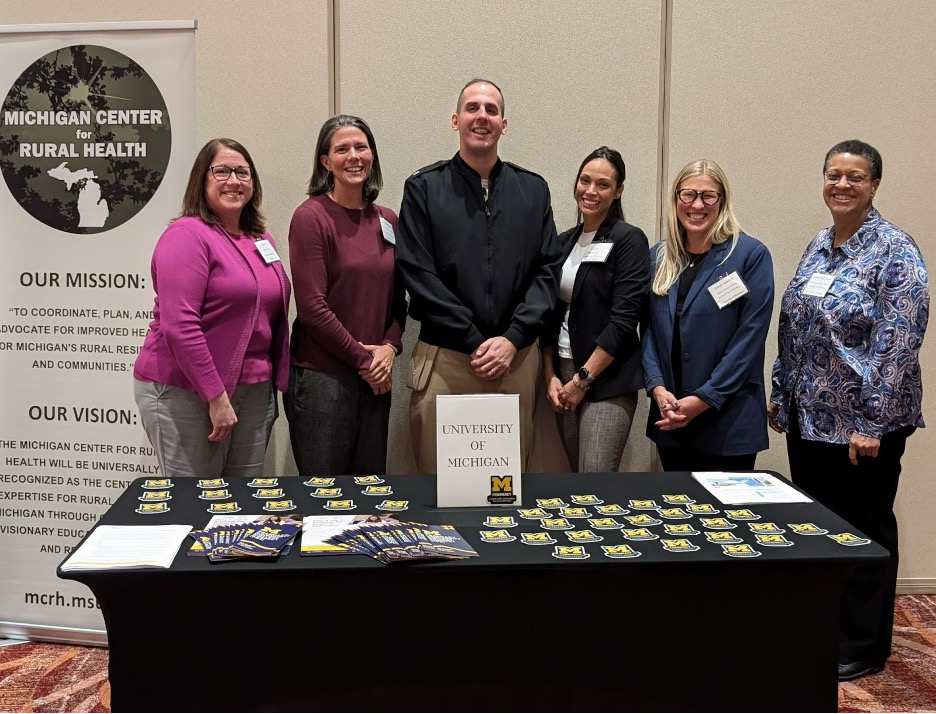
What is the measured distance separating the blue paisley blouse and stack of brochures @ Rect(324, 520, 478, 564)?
140 centimetres

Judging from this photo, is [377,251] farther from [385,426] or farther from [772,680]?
[772,680]

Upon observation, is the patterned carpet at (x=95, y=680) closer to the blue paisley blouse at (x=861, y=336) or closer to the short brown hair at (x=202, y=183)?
the blue paisley blouse at (x=861, y=336)

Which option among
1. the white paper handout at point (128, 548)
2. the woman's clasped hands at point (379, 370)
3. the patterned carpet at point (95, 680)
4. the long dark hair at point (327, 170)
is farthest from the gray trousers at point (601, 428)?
the white paper handout at point (128, 548)

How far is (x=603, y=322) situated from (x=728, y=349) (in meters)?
0.42

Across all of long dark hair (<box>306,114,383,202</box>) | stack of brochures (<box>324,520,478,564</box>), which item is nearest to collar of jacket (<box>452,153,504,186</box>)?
long dark hair (<box>306,114,383,202</box>)

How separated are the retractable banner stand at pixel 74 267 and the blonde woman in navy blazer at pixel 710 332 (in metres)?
1.72

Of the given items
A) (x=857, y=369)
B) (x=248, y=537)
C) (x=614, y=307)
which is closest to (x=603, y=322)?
(x=614, y=307)

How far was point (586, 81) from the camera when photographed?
3.10m

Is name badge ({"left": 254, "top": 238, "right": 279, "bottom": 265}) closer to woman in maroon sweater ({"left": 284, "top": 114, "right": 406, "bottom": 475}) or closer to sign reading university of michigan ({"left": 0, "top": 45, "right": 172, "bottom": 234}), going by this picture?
woman in maroon sweater ({"left": 284, "top": 114, "right": 406, "bottom": 475})

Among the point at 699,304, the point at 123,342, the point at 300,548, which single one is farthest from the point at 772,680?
the point at 123,342

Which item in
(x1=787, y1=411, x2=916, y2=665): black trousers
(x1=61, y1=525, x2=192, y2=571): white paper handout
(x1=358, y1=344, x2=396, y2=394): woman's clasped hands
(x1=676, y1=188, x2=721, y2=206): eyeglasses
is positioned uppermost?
(x1=676, y1=188, x2=721, y2=206): eyeglasses

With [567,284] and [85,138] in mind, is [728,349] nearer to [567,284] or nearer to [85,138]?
[567,284]

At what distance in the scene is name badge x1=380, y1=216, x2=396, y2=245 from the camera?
8.94 feet

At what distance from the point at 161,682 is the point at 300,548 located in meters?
0.37
